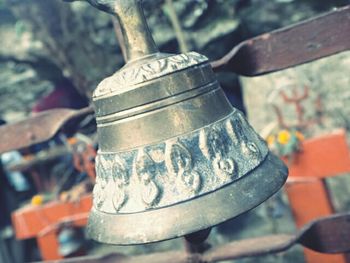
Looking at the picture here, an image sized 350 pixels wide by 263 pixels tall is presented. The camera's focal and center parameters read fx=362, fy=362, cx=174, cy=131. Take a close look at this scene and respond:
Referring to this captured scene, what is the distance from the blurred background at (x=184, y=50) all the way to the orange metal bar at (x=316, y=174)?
40 centimetres

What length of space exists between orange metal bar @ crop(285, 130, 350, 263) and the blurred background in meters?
0.40

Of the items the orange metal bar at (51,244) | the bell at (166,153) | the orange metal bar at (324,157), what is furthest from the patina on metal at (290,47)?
the orange metal bar at (51,244)

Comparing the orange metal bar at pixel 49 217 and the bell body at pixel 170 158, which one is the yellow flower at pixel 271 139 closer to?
the orange metal bar at pixel 49 217

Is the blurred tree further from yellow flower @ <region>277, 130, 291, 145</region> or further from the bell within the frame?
the bell

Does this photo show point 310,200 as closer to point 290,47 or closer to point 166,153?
point 290,47

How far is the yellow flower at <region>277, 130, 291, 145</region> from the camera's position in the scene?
5.38 ft

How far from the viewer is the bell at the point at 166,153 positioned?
56cm

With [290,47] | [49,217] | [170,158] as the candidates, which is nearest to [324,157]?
[290,47]

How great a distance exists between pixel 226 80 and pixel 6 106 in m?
2.26

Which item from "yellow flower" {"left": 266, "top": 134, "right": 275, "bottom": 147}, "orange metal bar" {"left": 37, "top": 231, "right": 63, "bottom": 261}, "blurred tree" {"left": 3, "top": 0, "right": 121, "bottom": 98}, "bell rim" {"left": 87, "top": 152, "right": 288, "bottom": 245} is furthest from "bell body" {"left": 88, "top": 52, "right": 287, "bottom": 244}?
"blurred tree" {"left": 3, "top": 0, "right": 121, "bottom": 98}

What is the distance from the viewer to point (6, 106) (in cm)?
373

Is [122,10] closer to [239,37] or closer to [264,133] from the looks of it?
[264,133]

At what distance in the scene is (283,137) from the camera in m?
1.67

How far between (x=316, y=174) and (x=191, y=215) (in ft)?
4.08
